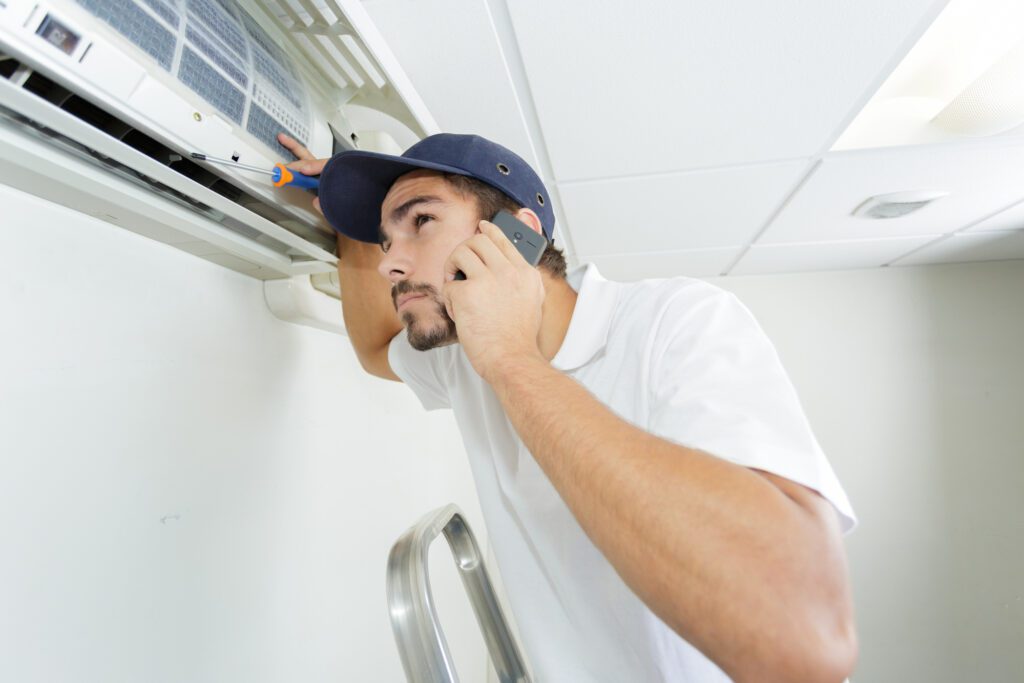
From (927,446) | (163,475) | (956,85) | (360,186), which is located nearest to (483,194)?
(360,186)

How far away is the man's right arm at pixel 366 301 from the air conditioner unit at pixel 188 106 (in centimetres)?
7

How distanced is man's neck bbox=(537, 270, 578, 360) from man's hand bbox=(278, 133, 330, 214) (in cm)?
43

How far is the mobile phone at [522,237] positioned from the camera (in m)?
0.78

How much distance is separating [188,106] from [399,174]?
419 millimetres

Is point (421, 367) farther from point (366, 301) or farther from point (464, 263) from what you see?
point (464, 263)

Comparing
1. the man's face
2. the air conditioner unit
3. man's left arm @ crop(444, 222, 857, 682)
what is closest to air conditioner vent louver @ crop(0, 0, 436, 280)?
the air conditioner unit

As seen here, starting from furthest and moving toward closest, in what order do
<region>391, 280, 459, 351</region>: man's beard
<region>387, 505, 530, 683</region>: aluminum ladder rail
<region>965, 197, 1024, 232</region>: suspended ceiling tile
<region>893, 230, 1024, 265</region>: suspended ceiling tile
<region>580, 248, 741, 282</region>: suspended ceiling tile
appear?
<region>580, 248, 741, 282</region>: suspended ceiling tile, <region>893, 230, 1024, 265</region>: suspended ceiling tile, <region>965, 197, 1024, 232</region>: suspended ceiling tile, <region>391, 280, 459, 351</region>: man's beard, <region>387, 505, 530, 683</region>: aluminum ladder rail

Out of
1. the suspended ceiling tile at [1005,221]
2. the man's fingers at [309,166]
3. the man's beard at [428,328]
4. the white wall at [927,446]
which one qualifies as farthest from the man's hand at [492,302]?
the white wall at [927,446]

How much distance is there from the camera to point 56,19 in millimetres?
397

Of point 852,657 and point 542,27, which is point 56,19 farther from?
point 852,657

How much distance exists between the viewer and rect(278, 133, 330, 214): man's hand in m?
0.71

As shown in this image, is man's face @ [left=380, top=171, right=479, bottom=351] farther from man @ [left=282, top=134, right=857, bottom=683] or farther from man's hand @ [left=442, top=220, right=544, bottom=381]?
man's hand @ [left=442, top=220, right=544, bottom=381]

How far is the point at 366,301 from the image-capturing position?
3.31ft

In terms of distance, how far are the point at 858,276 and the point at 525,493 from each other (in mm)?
2678
